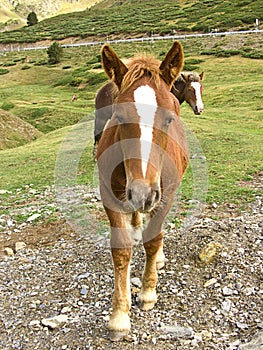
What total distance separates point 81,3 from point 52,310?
649 feet

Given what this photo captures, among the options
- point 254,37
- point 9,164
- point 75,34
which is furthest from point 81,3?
point 9,164

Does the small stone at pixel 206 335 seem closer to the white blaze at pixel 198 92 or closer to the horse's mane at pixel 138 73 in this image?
the horse's mane at pixel 138 73

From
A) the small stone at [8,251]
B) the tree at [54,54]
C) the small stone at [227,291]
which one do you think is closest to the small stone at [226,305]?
the small stone at [227,291]

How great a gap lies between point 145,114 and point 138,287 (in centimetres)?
236

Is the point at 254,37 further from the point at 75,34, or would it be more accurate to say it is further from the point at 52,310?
the point at 52,310

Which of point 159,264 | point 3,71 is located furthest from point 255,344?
point 3,71

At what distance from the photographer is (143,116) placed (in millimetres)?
3271

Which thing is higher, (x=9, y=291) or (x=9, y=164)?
(x=9, y=291)

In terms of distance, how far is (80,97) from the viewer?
1249 inches

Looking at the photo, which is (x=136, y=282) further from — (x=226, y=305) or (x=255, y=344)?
(x=255, y=344)

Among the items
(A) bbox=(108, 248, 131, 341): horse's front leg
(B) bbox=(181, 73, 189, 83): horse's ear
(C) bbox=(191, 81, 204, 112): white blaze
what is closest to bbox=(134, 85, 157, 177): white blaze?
(A) bbox=(108, 248, 131, 341): horse's front leg

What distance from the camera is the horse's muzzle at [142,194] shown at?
2.98 m

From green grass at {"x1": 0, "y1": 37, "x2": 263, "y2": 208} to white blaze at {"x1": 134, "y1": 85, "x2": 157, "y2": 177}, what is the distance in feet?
8.51

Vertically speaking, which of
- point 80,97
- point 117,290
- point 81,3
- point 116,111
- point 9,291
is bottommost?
point 80,97
